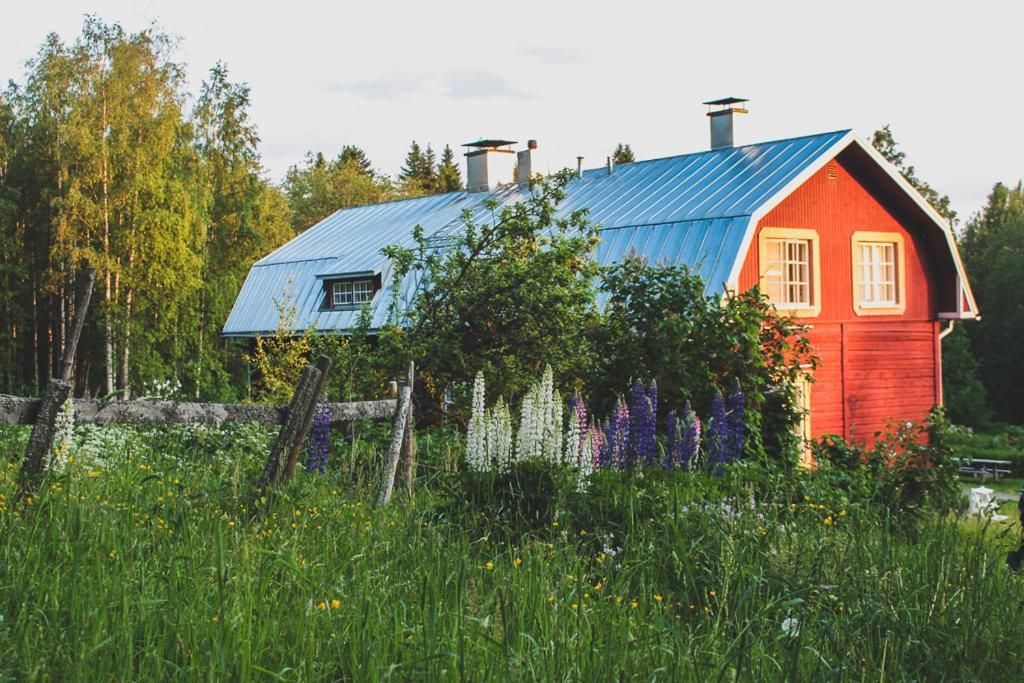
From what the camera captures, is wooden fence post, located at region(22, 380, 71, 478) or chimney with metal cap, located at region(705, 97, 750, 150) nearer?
wooden fence post, located at region(22, 380, 71, 478)

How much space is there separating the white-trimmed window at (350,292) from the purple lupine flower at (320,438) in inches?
591

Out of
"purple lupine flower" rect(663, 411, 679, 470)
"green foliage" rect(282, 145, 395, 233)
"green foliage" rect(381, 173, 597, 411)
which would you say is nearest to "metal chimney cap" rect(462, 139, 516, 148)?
"green foliage" rect(381, 173, 597, 411)

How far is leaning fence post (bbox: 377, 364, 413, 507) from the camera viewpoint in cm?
799

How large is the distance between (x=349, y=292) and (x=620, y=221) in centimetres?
694

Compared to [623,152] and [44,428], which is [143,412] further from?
[623,152]

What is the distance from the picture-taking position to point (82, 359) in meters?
32.8

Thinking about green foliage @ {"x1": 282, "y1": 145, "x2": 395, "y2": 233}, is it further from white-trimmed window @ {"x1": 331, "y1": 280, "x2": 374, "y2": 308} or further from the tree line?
white-trimmed window @ {"x1": 331, "y1": 280, "x2": 374, "y2": 308}

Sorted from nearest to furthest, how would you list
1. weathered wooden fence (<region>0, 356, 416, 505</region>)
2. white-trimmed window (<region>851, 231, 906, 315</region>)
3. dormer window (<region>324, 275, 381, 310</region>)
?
weathered wooden fence (<region>0, 356, 416, 505</region>) < white-trimmed window (<region>851, 231, 906, 315</region>) < dormer window (<region>324, 275, 381, 310</region>)

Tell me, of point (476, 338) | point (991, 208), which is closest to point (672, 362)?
point (476, 338)

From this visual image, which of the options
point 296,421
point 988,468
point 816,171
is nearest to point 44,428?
point 296,421

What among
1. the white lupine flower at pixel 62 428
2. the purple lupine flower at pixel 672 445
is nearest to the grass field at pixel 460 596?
the white lupine flower at pixel 62 428

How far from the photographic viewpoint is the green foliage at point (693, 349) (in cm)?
1165

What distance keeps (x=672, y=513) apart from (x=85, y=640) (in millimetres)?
3439

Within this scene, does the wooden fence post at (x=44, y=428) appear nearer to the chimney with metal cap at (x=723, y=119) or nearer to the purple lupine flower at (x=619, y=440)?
the purple lupine flower at (x=619, y=440)
